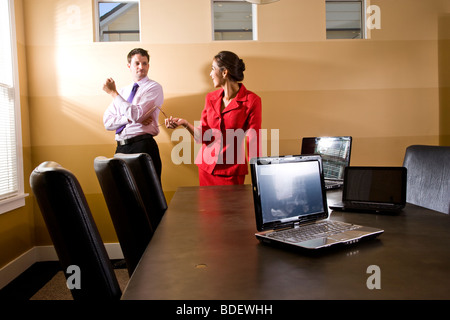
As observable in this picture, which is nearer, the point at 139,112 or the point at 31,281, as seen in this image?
the point at 31,281

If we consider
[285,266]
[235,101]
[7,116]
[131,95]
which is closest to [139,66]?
[131,95]

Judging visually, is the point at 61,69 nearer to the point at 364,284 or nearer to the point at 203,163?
the point at 203,163

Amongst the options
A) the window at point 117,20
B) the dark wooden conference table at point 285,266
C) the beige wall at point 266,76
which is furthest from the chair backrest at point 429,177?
the window at point 117,20

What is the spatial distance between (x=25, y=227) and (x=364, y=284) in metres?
3.43

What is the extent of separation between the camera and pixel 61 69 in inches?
138

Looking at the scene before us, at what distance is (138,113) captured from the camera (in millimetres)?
3096

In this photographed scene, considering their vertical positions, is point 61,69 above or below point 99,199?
above

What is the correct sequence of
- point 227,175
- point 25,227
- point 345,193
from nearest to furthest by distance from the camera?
point 345,193 < point 227,175 < point 25,227

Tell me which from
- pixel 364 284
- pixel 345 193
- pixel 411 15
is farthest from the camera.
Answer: pixel 411 15

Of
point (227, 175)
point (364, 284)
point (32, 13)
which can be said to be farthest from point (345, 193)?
point (32, 13)

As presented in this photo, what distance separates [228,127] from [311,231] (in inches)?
78.5

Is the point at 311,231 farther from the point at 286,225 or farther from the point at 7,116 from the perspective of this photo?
the point at 7,116

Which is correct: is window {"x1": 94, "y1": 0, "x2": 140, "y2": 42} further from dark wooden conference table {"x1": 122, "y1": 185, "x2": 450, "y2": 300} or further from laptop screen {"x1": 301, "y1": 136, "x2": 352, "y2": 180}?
dark wooden conference table {"x1": 122, "y1": 185, "x2": 450, "y2": 300}

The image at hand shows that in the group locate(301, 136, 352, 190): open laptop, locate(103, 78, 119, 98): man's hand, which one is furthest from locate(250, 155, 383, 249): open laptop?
locate(103, 78, 119, 98): man's hand
